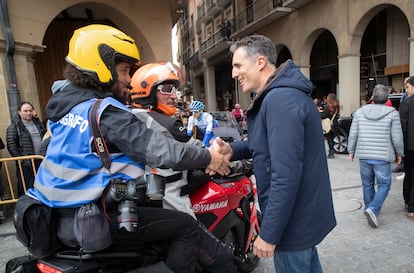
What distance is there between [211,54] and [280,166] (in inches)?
1091

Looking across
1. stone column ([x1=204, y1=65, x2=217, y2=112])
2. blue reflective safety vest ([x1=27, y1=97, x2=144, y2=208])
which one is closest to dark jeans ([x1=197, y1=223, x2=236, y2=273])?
blue reflective safety vest ([x1=27, y1=97, x2=144, y2=208])

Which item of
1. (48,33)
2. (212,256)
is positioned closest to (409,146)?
(212,256)

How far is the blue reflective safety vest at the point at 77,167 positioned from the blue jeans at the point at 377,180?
390 centimetres

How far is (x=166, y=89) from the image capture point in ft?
8.33

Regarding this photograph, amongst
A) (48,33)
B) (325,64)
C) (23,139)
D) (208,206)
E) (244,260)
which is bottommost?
(244,260)

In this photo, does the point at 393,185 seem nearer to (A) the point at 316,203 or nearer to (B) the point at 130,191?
(A) the point at 316,203

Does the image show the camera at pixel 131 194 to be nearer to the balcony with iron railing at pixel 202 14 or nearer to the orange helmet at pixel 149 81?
the orange helmet at pixel 149 81

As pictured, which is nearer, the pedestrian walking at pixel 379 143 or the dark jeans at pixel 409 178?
the pedestrian walking at pixel 379 143

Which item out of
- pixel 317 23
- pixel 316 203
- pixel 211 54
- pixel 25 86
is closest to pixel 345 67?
pixel 317 23

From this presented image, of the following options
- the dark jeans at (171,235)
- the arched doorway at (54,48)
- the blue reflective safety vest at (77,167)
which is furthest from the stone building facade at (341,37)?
the blue reflective safety vest at (77,167)

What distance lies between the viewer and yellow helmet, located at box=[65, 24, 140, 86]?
5.48ft

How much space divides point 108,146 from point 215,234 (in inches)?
57.3

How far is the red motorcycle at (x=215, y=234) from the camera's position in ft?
5.41

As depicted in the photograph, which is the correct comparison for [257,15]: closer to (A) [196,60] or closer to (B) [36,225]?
(A) [196,60]
